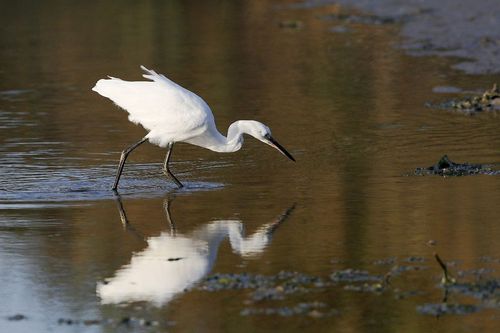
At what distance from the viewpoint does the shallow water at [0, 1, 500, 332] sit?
6.82 meters

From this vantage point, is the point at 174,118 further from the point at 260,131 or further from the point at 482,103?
the point at 482,103

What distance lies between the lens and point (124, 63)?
784 inches

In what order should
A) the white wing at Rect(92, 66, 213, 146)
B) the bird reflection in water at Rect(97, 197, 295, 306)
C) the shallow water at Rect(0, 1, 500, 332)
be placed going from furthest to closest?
1. the white wing at Rect(92, 66, 213, 146)
2. the bird reflection in water at Rect(97, 197, 295, 306)
3. the shallow water at Rect(0, 1, 500, 332)

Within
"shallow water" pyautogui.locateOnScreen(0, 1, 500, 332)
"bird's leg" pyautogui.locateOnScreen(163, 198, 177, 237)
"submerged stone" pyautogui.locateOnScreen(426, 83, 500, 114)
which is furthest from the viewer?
"submerged stone" pyautogui.locateOnScreen(426, 83, 500, 114)

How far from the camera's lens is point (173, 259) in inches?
310

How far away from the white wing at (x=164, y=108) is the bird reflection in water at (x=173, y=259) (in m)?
1.24

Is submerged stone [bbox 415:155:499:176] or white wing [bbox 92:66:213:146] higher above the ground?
white wing [bbox 92:66:213:146]

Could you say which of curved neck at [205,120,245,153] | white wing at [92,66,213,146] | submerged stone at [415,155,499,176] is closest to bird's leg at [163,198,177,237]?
white wing at [92,66,213,146]

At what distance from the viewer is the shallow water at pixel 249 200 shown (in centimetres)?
682

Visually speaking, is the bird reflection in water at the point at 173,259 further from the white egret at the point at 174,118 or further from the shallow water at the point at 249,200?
the white egret at the point at 174,118

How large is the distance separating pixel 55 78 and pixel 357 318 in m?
12.5

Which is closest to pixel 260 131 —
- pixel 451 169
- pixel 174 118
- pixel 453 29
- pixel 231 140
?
pixel 231 140

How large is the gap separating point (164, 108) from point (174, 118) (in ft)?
0.41

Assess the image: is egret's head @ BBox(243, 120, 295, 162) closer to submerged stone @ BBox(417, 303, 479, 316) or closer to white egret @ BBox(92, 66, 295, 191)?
white egret @ BBox(92, 66, 295, 191)
